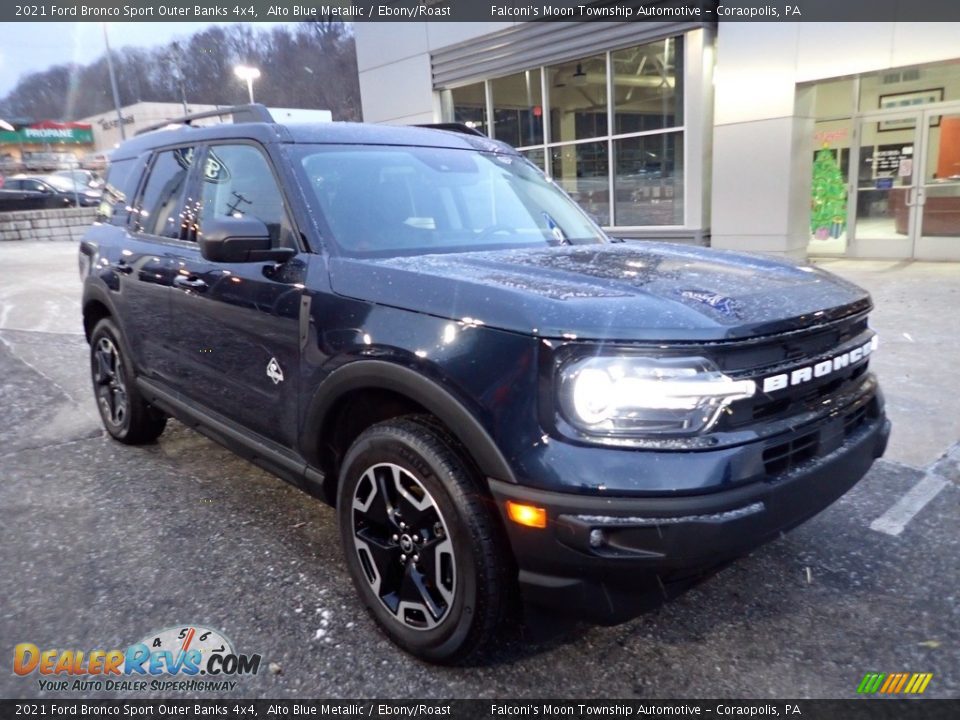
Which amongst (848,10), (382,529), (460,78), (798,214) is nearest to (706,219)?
(798,214)

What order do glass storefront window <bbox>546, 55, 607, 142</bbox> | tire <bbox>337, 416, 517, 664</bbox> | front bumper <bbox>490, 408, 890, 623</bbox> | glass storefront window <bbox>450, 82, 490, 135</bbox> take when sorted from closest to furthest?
1. front bumper <bbox>490, 408, 890, 623</bbox>
2. tire <bbox>337, 416, 517, 664</bbox>
3. glass storefront window <bbox>546, 55, 607, 142</bbox>
4. glass storefront window <bbox>450, 82, 490, 135</bbox>

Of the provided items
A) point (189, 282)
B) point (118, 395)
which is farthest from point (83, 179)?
point (189, 282)

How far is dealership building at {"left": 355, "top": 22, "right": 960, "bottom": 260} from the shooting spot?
10297mm

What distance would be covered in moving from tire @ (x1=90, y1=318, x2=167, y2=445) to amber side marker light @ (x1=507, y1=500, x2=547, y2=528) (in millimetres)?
3178

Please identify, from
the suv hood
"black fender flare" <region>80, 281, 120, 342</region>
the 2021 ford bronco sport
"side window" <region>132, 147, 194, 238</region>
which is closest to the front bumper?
the 2021 ford bronco sport

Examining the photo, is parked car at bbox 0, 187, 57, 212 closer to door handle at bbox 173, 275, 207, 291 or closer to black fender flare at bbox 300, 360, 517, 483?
door handle at bbox 173, 275, 207, 291

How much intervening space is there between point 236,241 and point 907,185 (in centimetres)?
1163

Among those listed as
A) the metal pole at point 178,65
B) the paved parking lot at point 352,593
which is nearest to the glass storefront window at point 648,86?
the paved parking lot at point 352,593

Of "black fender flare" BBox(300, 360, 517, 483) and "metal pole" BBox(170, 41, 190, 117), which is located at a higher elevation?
"metal pole" BBox(170, 41, 190, 117)

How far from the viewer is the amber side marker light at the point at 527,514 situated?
1.97 metres

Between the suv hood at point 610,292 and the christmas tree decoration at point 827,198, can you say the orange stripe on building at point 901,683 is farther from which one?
the christmas tree decoration at point 827,198

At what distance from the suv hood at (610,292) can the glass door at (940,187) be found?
9853mm

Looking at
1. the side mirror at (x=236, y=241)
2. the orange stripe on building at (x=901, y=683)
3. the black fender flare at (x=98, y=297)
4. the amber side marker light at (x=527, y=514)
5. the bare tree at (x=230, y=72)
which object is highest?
the bare tree at (x=230, y=72)

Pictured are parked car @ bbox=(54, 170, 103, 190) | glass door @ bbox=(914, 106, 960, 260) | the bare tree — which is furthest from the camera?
the bare tree
